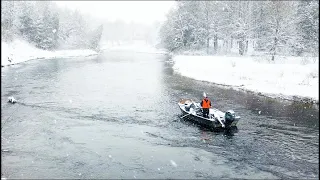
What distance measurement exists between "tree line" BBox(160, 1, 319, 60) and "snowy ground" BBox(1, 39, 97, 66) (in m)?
25.7

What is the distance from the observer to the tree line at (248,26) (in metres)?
47.2

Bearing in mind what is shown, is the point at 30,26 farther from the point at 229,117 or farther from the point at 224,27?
the point at 229,117

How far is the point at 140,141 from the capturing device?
17406 mm

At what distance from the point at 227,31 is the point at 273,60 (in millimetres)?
19026

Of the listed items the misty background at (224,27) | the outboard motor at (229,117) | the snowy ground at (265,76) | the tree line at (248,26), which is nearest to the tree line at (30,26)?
the misty background at (224,27)

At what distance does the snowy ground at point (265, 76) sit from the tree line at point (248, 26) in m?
5.11

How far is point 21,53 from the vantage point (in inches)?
2451

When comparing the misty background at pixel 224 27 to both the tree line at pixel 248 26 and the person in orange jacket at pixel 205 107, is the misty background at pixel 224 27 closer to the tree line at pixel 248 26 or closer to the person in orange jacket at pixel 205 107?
the tree line at pixel 248 26

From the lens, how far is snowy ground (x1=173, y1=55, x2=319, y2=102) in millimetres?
28438

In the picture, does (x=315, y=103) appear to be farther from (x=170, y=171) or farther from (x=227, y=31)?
(x=227, y=31)

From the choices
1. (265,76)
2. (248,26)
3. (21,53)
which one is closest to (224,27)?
(248,26)

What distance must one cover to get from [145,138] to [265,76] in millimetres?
20637

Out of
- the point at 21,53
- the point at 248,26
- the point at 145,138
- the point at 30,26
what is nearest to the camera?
the point at 145,138

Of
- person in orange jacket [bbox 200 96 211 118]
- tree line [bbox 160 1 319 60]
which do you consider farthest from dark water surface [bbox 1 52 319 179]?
tree line [bbox 160 1 319 60]
